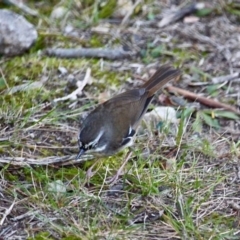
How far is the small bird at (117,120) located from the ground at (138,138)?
192 mm

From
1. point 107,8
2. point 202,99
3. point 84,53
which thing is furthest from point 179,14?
point 202,99

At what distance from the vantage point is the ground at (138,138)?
5426 mm

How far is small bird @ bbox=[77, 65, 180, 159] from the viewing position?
5859mm

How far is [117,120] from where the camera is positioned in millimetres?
6301

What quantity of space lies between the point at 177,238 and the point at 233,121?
201 cm

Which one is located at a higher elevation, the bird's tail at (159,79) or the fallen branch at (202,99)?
the bird's tail at (159,79)

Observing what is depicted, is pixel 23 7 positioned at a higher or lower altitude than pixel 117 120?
higher

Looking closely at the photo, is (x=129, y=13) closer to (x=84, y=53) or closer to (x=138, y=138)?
(x=84, y=53)

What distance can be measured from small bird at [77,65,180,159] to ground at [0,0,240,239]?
7.6 inches

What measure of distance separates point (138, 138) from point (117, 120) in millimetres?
316

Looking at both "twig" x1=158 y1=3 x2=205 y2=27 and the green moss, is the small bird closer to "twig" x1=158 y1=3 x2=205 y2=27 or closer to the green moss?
"twig" x1=158 y1=3 x2=205 y2=27

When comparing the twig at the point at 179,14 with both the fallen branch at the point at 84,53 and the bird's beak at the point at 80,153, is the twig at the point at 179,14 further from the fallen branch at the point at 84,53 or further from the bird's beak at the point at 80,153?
the bird's beak at the point at 80,153

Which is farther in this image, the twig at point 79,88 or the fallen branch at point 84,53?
the fallen branch at point 84,53

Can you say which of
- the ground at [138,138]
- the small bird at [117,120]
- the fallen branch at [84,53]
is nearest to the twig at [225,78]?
the ground at [138,138]
